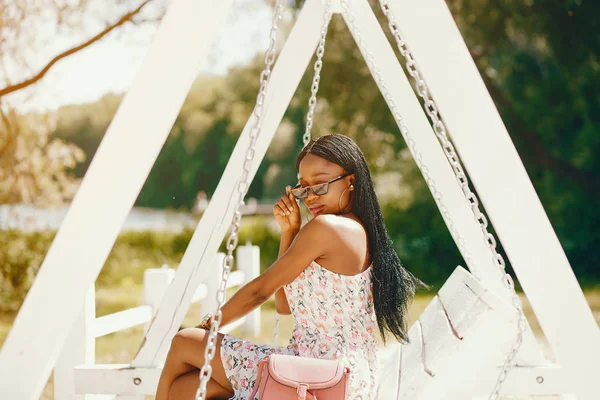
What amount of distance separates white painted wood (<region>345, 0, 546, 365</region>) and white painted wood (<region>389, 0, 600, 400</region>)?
44.2 inches

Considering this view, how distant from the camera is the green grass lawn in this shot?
849cm

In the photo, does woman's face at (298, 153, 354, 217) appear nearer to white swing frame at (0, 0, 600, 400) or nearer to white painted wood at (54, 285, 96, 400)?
white swing frame at (0, 0, 600, 400)

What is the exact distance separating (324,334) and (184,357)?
0.53 metres

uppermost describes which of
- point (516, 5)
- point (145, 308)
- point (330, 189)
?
point (516, 5)

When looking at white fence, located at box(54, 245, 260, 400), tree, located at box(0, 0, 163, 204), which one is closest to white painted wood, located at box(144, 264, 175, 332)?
white fence, located at box(54, 245, 260, 400)

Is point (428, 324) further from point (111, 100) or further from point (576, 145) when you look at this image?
point (111, 100)

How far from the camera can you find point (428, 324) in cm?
329

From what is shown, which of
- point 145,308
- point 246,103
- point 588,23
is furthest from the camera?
point 246,103

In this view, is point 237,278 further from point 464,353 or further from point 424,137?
point 464,353

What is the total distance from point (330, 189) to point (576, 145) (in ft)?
39.3

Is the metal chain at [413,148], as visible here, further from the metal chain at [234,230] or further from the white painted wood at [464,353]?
the metal chain at [234,230]

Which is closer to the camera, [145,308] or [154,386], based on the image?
[154,386]

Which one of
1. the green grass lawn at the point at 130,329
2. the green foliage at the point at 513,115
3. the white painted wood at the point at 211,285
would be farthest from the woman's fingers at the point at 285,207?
the green foliage at the point at 513,115

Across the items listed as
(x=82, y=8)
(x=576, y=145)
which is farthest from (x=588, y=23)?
(x=82, y=8)
